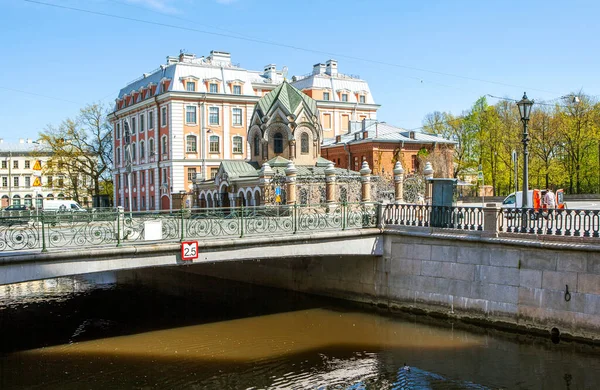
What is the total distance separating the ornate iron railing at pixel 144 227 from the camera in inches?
585

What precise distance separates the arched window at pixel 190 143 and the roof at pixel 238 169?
1850 cm

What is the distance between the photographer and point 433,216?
19.9 meters

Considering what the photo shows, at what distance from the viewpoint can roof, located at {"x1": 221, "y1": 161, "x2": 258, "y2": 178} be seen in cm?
3790

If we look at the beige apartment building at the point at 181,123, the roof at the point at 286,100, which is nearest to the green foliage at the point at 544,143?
the beige apartment building at the point at 181,123

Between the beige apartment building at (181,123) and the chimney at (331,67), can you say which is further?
the chimney at (331,67)

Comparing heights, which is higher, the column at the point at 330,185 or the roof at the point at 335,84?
the roof at the point at 335,84

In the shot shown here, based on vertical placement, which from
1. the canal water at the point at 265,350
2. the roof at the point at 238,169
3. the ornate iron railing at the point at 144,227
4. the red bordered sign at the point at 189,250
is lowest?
the canal water at the point at 265,350

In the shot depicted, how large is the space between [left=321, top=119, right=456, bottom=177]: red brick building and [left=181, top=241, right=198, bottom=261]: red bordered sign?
120 feet

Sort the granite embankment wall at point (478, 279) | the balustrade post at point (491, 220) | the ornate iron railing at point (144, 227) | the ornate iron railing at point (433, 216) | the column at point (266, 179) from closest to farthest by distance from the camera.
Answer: the ornate iron railing at point (144, 227) → the granite embankment wall at point (478, 279) → the balustrade post at point (491, 220) → the ornate iron railing at point (433, 216) → the column at point (266, 179)

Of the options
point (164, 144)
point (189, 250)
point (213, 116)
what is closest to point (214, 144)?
point (213, 116)

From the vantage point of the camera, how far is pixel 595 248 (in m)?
15.5

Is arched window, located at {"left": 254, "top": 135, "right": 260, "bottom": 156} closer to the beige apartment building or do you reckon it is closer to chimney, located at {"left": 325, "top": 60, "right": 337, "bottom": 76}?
the beige apartment building

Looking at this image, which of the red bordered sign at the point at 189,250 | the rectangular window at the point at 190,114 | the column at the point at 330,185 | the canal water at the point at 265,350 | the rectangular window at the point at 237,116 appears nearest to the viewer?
the canal water at the point at 265,350

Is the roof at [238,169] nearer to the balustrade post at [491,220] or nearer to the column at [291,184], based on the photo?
the column at [291,184]
